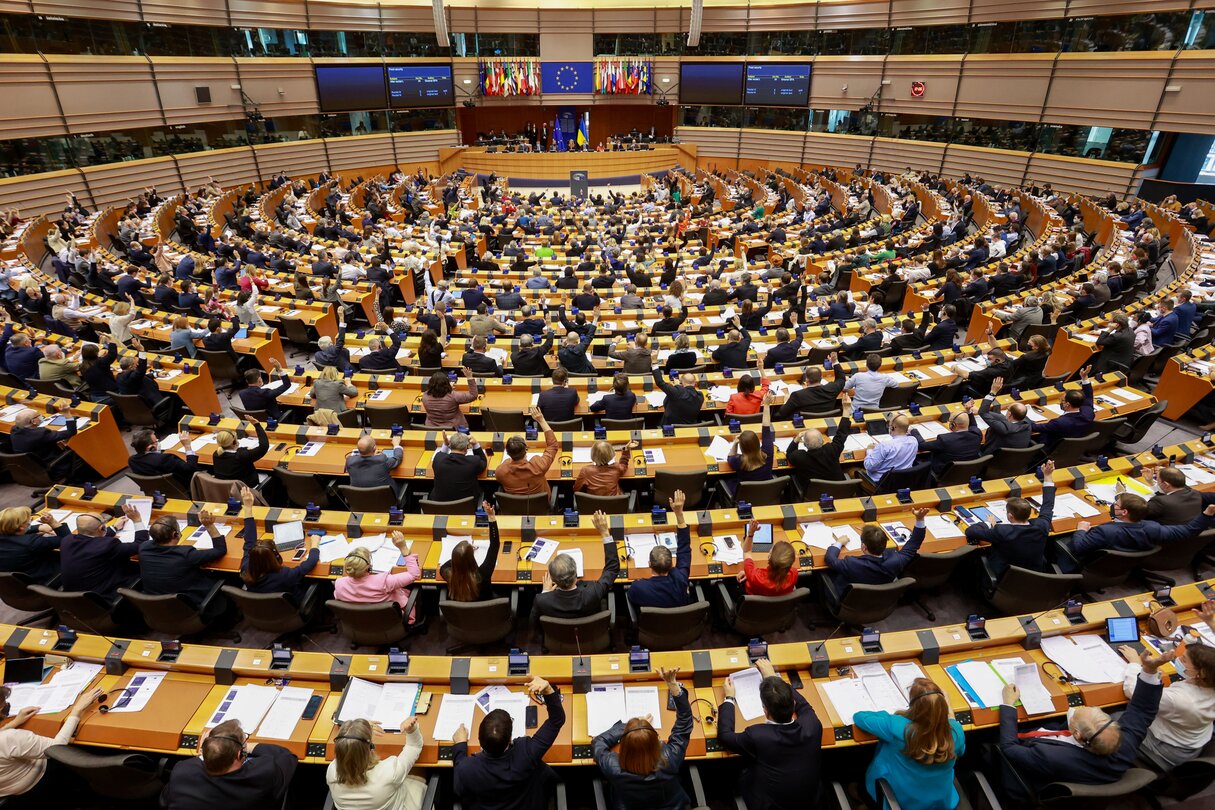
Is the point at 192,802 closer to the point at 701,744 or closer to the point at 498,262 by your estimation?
the point at 701,744

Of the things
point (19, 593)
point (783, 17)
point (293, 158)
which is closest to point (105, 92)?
point (293, 158)

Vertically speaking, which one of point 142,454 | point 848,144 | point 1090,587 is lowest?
point 1090,587

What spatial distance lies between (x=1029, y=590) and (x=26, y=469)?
11441mm

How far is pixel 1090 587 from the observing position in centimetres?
630

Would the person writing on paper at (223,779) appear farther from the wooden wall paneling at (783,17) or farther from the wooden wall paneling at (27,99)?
the wooden wall paneling at (783,17)

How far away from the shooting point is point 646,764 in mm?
3850

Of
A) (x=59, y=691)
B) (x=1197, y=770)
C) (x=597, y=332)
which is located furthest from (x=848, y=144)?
(x=59, y=691)

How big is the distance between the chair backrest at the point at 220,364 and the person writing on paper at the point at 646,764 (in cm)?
1001

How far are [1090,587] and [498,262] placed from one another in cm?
1557

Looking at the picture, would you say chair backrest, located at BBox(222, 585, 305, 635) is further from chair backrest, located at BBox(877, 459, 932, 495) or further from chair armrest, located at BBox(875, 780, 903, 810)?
chair backrest, located at BBox(877, 459, 932, 495)

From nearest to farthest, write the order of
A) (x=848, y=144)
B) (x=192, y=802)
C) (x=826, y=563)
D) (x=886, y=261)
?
(x=192, y=802), (x=826, y=563), (x=886, y=261), (x=848, y=144)

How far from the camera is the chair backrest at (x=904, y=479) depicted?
7.18m

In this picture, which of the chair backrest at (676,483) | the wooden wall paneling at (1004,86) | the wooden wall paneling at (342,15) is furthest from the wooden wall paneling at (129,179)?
the wooden wall paneling at (1004,86)

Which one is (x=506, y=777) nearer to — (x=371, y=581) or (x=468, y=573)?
(x=468, y=573)
